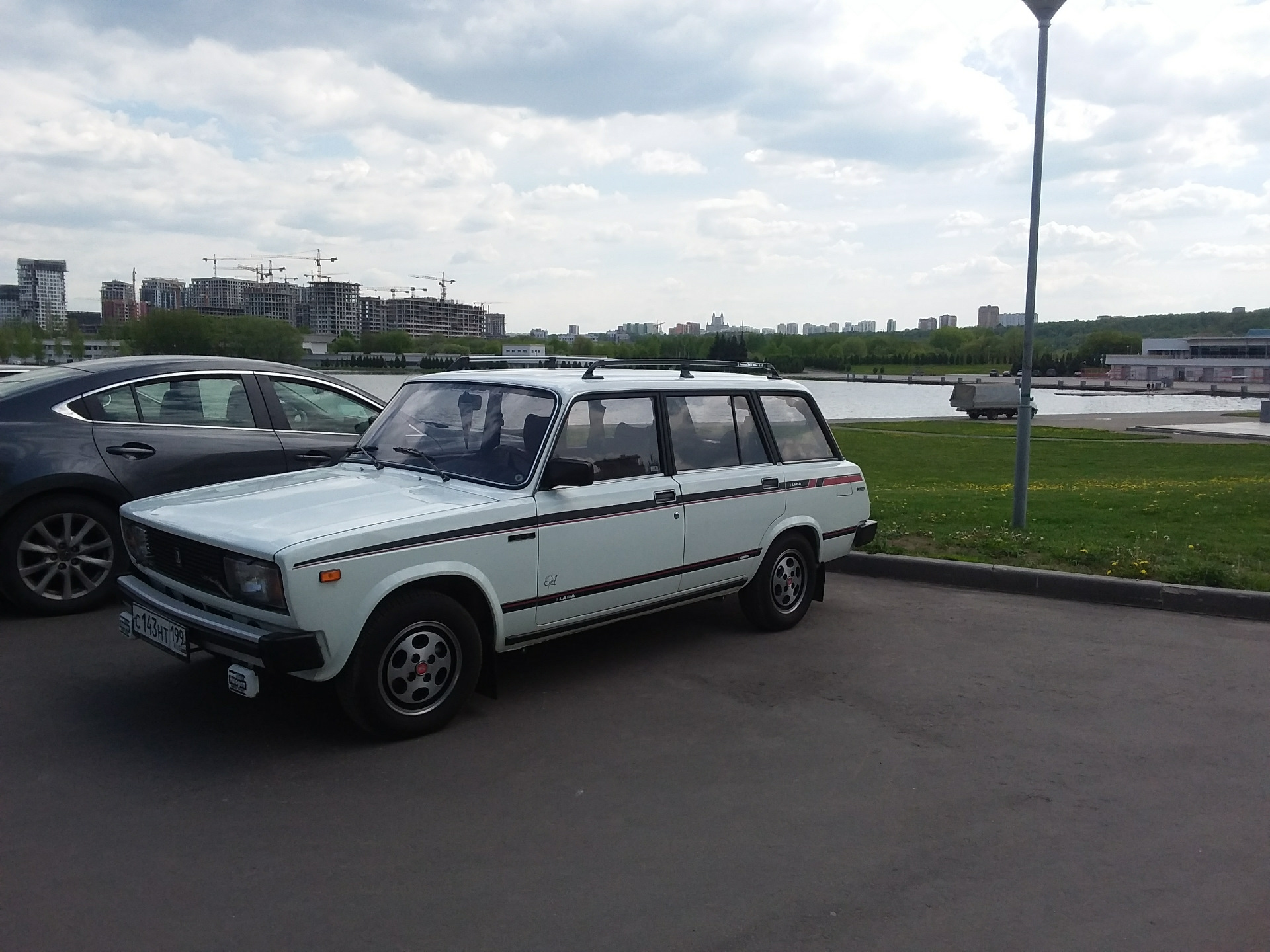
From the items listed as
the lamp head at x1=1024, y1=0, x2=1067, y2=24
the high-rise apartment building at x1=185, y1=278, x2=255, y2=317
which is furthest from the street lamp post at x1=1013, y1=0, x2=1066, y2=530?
the high-rise apartment building at x1=185, y1=278, x2=255, y2=317

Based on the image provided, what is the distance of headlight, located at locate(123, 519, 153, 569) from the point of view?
502 centimetres

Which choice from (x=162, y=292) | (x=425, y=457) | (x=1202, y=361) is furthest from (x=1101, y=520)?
(x=1202, y=361)

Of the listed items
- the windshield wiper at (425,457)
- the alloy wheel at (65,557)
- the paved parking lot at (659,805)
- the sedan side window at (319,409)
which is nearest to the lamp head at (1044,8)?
the paved parking lot at (659,805)

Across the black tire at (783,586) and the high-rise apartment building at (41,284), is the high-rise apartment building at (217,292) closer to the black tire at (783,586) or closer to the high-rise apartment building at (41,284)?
the high-rise apartment building at (41,284)

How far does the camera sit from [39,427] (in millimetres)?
6586

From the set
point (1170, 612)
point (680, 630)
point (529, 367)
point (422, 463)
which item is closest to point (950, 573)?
point (1170, 612)

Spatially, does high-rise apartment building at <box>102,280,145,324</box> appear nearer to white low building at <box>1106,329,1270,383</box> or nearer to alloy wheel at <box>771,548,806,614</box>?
alloy wheel at <box>771,548,806,614</box>

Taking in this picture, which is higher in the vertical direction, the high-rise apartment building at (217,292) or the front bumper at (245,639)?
the high-rise apartment building at (217,292)

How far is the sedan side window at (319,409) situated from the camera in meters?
7.77

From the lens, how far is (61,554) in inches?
259

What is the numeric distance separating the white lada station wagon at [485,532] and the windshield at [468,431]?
1 cm

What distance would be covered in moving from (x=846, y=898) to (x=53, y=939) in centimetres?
248

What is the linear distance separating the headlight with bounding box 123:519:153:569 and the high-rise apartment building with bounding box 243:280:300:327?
54.3 meters

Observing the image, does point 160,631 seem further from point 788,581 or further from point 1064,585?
point 1064,585
